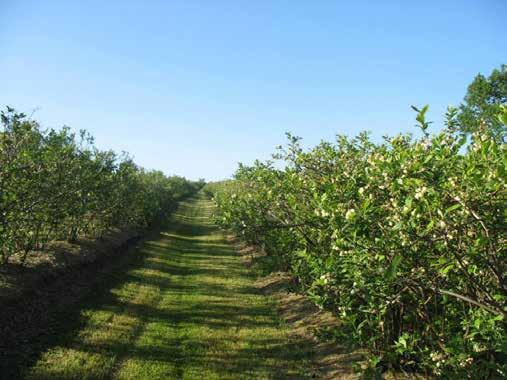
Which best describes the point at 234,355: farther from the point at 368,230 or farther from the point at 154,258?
the point at 154,258

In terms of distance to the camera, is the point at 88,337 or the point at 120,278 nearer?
the point at 88,337

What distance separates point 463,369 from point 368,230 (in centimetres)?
217

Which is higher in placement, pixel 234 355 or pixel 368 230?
pixel 368 230

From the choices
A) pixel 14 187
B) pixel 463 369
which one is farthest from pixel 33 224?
pixel 463 369

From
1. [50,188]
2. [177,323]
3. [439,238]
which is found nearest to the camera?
[439,238]

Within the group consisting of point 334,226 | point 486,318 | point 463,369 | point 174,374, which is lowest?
point 174,374

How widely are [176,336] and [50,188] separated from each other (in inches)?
260

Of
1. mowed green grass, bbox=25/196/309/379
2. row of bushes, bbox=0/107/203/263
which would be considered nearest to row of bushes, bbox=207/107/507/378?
mowed green grass, bbox=25/196/309/379

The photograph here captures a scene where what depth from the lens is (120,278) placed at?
47.8 feet

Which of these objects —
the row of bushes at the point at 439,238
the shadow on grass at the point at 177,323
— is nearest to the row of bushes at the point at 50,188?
the shadow on grass at the point at 177,323

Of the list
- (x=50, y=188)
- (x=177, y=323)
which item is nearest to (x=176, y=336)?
(x=177, y=323)

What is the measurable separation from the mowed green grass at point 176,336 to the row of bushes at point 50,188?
336cm

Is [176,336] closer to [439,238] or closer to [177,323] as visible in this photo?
[177,323]

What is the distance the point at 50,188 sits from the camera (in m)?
12.1
